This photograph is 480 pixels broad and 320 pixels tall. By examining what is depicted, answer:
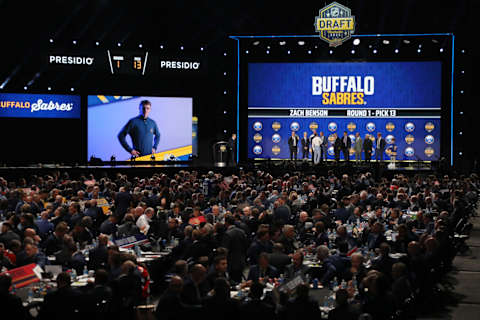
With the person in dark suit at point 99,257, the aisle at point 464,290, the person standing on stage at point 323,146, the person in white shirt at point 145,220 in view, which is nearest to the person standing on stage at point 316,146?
the person standing on stage at point 323,146

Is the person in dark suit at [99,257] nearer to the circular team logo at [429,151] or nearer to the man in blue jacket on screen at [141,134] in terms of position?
the man in blue jacket on screen at [141,134]

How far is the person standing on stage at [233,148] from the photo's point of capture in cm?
3338

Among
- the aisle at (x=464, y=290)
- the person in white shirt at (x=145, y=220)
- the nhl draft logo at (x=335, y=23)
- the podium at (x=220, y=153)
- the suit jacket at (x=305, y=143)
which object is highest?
the nhl draft logo at (x=335, y=23)

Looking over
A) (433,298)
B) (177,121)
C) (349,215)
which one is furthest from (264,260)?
(177,121)

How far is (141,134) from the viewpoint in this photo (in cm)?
3272

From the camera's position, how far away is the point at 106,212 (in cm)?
1700

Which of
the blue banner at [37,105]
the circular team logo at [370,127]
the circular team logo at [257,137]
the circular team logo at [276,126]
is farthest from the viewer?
the circular team logo at [257,137]

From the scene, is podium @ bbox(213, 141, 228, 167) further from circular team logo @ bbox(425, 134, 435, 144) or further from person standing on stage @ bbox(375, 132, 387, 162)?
circular team logo @ bbox(425, 134, 435, 144)

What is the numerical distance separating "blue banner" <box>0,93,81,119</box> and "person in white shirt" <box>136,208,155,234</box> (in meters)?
18.6

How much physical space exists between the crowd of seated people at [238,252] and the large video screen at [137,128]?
37.5 feet

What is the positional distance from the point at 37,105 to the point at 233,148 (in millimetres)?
9582

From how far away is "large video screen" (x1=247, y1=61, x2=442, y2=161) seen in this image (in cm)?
3488

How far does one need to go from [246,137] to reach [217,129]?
5.83 feet

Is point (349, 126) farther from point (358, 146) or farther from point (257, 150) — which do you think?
point (257, 150)
